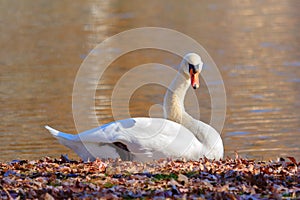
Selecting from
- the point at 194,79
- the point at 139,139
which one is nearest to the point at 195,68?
the point at 194,79

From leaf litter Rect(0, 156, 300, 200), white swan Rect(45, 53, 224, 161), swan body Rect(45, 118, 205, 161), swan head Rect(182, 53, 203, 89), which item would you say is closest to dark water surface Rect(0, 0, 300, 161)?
swan head Rect(182, 53, 203, 89)

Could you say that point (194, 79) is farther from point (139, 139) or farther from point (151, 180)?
point (151, 180)

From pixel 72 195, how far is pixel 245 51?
56.2 feet

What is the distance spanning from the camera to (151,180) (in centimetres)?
863

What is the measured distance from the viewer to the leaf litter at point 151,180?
25.9 ft

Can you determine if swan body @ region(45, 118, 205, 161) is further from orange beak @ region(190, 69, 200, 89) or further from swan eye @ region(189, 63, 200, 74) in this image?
swan eye @ region(189, 63, 200, 74)

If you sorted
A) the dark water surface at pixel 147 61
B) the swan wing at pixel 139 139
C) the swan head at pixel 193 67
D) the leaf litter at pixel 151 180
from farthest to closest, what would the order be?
the dark water surface at pixel 147 61
the swan head at pixel 193 67
the swan wing at pixel 139 139
the leaf litter at pixel 151 180

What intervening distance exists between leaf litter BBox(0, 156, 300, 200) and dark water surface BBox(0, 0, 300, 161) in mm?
3805

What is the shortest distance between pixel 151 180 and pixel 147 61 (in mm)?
15682

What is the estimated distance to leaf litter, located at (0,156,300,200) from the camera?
7904mm

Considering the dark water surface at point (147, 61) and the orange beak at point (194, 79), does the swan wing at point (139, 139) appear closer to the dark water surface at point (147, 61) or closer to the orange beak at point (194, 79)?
the orange beak at point (194, 79)

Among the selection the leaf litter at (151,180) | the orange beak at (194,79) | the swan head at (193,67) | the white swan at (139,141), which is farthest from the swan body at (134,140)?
the swan head at (193,67)

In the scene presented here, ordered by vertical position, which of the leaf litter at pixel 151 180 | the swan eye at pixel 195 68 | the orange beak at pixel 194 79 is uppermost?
the swan eye at pixel 195 68

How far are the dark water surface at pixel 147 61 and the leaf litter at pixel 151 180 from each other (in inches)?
150
